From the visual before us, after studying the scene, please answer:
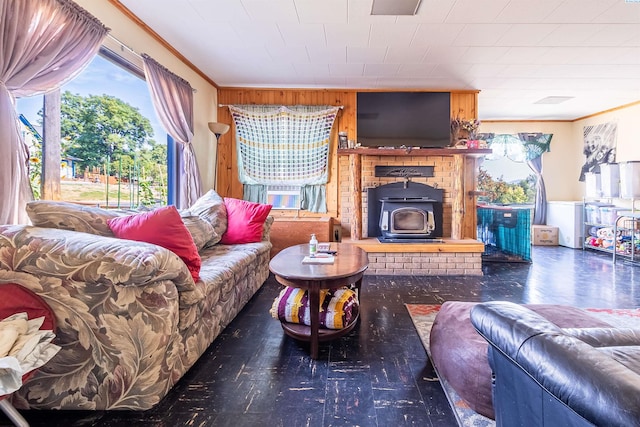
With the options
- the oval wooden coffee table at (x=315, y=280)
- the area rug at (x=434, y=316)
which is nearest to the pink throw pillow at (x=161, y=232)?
the oval wooden coffee table at (x=315, y=280)

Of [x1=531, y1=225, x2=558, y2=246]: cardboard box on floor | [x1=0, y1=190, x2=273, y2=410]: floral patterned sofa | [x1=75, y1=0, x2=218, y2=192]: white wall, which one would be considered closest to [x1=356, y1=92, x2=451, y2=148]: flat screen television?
[x1=75, y1=0, x2=218, y2=192]: white wall

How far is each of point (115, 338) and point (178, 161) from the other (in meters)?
2.79

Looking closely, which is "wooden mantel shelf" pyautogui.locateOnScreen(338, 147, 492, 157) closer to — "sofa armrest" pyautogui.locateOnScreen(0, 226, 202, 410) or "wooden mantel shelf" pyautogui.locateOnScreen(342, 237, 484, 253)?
"wooden mantel shelf" pyautogui.locateOnScreen(342, 237, 484, 253)

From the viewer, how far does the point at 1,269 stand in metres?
1.37

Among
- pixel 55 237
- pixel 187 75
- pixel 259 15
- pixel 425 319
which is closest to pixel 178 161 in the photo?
pixel 187 75

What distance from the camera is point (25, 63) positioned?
5.96 ft

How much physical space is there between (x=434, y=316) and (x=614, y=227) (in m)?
4.04

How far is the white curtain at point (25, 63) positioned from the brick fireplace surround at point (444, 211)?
2.88 metres

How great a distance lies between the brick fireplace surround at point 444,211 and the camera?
4.05 metres

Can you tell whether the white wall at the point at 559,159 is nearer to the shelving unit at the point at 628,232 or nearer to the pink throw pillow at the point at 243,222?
the shelving unit at the point at 628,232

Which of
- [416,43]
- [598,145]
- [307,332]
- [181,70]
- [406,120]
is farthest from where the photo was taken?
[598,145]

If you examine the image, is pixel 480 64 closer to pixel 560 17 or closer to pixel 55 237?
pixel 560 17

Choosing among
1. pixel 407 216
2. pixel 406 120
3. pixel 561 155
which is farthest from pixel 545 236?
pixel 406 120

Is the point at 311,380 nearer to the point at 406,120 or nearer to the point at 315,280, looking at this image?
the point at 315,280
